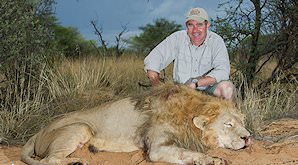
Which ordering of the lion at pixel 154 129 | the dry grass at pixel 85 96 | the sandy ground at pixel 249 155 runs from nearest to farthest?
the sandy ground at pixel 249 155 → the lion at pixel 154 129 → the dry grass at pixel 85 96

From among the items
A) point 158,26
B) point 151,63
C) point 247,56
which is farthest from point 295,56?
point 158,26

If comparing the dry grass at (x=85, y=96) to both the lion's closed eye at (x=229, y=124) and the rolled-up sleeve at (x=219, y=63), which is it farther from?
the lion's closed eye at (x=229, y=124)

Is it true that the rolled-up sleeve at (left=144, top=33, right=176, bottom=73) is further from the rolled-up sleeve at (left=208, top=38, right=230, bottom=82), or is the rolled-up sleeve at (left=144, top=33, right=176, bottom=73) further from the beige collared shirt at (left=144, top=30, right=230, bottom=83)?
the rolled-up sleeve at (left=208, top=38, right=230, bottom=82)

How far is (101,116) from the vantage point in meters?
5.83

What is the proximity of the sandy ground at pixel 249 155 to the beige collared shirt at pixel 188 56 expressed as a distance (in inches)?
43.9

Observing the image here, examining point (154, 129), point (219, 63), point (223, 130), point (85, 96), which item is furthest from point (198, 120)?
point (85, 96)

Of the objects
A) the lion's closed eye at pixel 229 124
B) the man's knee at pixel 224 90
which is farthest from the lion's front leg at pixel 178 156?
the man's knee at pixel 224 90

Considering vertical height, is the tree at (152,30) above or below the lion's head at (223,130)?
above

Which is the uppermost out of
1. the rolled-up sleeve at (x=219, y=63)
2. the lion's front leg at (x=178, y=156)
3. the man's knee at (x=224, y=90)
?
the rolled-up sleeve at (x=219, y=63)

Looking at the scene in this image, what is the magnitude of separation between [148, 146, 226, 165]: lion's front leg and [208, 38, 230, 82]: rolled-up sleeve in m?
1.51

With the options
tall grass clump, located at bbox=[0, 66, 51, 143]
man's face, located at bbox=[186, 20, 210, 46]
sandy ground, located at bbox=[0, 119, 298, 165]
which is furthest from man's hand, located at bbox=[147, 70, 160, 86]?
tall grass clump, located at bbox=[0, 66, 51, 143]

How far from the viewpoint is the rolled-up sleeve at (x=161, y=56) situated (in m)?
6.84

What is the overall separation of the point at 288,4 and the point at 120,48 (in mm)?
6313

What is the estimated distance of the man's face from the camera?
6.62 meters
